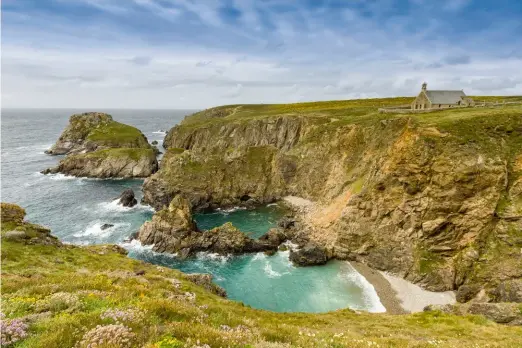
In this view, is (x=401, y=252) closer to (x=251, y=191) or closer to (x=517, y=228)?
(x=517, y=228)

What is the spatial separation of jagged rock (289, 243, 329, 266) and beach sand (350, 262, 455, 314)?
699 cm

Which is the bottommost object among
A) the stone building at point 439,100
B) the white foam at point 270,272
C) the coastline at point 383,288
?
the white foam at point 270,272

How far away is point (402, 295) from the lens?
4147 centimetres

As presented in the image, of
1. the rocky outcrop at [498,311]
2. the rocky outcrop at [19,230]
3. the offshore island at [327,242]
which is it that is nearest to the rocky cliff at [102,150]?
the offshore island at [327,242]

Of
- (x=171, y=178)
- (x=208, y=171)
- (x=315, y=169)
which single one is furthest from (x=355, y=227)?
(x=171, y=178)

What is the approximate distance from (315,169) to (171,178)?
38095 millimetres

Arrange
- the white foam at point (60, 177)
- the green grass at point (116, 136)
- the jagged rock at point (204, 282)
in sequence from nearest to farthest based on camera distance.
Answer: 1. the jagged rock at point (204, 282)
2. the white foam at point (60, 177)
3. the green grass at point (116, 136)

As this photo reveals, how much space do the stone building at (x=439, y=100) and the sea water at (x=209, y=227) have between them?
45600 millimetres

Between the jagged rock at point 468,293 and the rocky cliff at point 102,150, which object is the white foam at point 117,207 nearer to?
the rocky cliff at point 102,150

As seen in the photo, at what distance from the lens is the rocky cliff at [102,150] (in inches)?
4107

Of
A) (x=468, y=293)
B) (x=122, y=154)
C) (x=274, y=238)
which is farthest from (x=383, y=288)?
(x=122, y=154)

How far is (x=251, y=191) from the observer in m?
81.3

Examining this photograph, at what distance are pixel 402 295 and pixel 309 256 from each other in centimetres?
1479

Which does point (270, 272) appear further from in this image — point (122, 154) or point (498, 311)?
point (122, 154)
